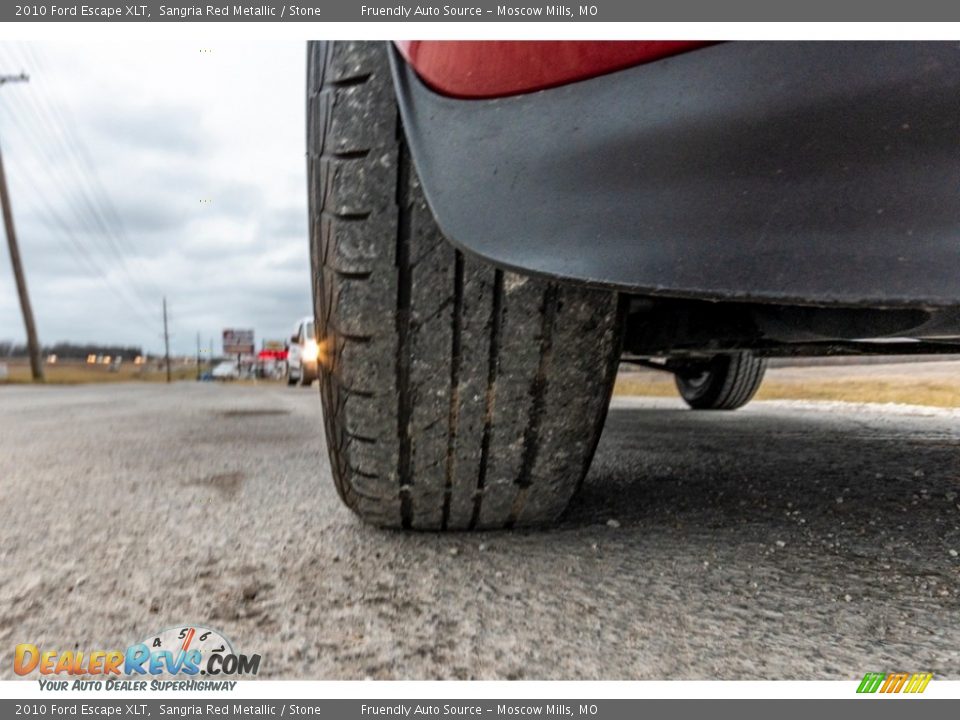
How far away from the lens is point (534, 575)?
797 mm

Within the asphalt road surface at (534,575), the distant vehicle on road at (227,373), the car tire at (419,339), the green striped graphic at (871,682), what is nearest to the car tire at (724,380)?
the asphalt road surface at (534,575)

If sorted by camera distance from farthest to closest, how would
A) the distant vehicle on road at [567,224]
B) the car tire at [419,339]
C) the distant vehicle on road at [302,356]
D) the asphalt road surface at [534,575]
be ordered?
the distant vehicle on road at [302,356] → the car tire at [419,339] → the asphalt road surface at [534,575] → the distant vehicle on road at [567,224]

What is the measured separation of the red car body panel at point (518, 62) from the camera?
0.58 metres

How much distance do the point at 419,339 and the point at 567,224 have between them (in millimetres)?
301

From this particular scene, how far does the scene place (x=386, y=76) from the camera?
2.41 feet

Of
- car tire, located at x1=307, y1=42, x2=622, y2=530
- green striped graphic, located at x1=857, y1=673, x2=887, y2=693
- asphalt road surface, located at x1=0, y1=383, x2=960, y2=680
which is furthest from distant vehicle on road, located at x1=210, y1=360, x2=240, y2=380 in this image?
green striped graphic, located at x1=857, y1=673, x2=887, y2=693

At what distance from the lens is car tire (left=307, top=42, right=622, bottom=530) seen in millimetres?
745

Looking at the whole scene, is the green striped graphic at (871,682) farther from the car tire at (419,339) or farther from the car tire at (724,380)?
the car tire at (724,380)

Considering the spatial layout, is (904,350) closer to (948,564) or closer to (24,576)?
(948,564)

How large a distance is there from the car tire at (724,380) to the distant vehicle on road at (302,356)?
5.47 meters

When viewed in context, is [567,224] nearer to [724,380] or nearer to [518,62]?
[518,62]

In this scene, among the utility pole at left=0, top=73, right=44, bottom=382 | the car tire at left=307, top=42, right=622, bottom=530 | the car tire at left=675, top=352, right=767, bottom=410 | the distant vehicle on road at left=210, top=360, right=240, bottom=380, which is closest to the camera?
the car tire at left=307, top=42, right=622, bottom=530

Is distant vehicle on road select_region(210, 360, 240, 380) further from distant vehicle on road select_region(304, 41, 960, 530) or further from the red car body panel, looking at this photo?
the red car body panel
